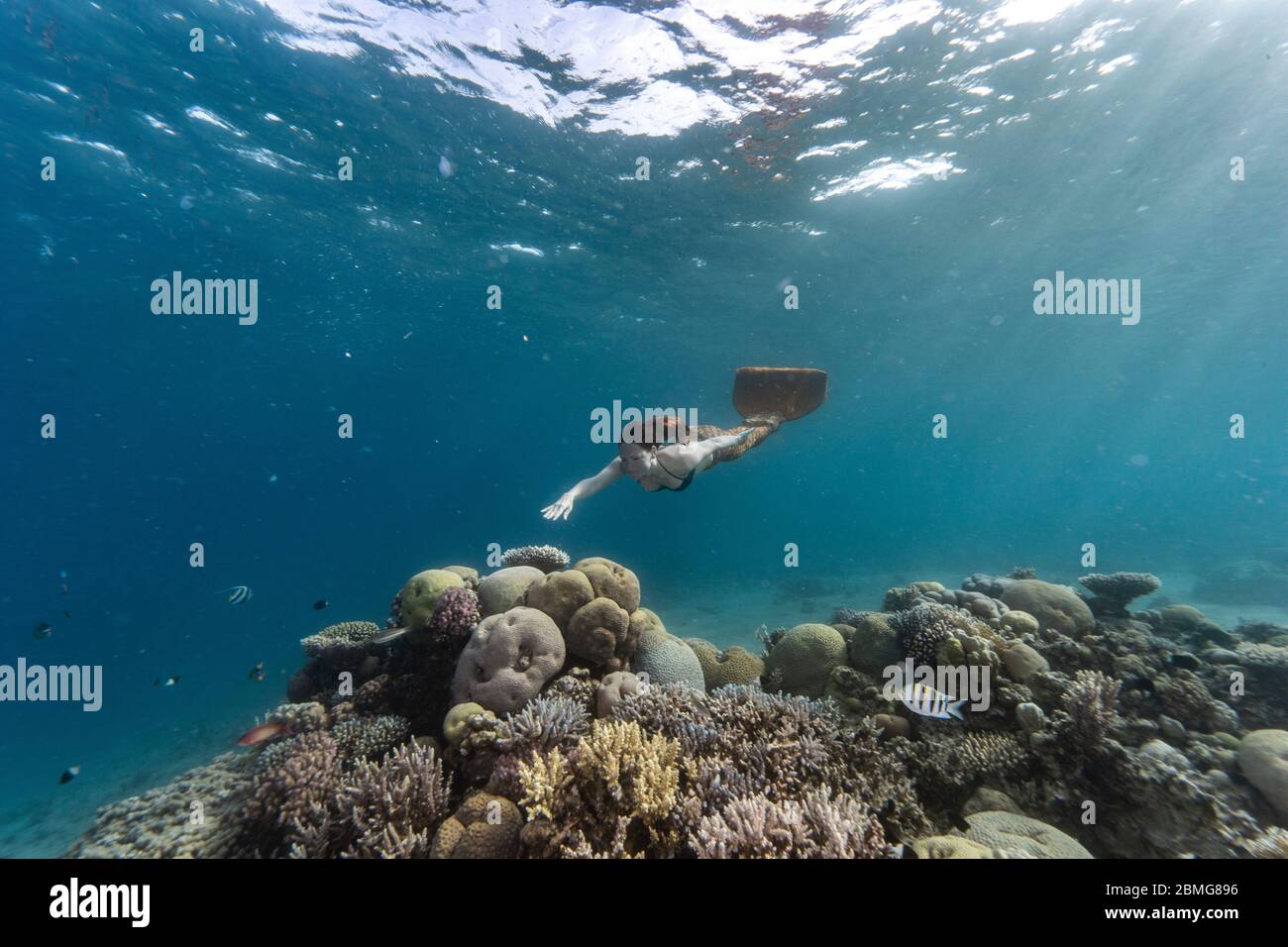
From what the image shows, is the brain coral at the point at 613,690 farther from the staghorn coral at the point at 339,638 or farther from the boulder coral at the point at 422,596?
the staghorn coral at the point at 339,638

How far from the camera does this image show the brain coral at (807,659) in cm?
716

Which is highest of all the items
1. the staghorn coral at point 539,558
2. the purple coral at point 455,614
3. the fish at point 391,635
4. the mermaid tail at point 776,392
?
the mermaid tail at point 776,392

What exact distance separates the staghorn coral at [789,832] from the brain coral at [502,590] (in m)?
3.96

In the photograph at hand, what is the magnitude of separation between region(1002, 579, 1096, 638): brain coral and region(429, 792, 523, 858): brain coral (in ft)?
28.6

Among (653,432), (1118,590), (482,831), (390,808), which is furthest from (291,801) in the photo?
(1118,590)

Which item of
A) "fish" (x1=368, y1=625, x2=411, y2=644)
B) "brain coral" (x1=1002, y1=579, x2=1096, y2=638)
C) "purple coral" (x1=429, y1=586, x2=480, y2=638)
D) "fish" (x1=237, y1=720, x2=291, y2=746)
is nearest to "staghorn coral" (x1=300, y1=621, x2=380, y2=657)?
"fish" (x1=368, y1=625, x2=411, y2=644)

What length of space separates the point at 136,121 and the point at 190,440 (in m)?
82.9

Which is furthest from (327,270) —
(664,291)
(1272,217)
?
(1272,217)

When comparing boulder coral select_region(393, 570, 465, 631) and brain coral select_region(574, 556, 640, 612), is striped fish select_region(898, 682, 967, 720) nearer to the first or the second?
brain coral select_region(574, 556, 640, 612)

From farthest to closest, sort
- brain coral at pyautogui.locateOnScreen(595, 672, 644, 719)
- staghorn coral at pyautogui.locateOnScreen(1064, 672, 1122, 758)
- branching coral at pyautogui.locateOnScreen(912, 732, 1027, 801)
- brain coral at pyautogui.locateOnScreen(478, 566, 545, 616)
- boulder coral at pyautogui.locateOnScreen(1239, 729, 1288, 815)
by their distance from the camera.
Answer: brain coral at pyautogui.locateOnScreen(478, 566, 545, 616) < brain coral at pyautogui.locateOnScreen(595, 672, 644, 719) < staghorn coral at pyautogui.locateOnScreen(1064, 672, 1122, 758) < branching coral at pyautogui.locateOnScreen(912, 732, 1027, 801) < boulder coral at pyautogui.locateOnScreen(1239, 729, 1288, 815)

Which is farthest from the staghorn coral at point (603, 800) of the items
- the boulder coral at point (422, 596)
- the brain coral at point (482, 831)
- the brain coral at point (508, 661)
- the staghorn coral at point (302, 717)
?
the staghorn coral at point (302, 717)

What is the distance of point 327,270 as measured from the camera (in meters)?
28.0

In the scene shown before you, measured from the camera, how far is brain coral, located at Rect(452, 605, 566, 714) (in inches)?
217
